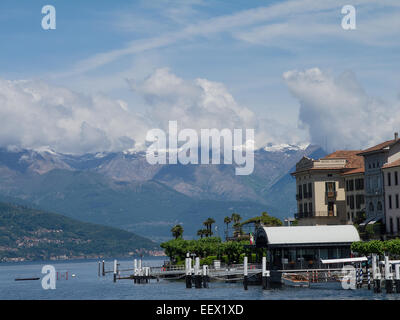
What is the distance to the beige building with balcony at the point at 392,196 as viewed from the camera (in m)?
131

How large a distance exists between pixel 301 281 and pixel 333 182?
48.6m

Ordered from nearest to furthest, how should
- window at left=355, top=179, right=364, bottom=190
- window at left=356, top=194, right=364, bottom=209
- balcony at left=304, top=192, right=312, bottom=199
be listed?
1. window at left=356, top=194, right=364, bottom=209
2. window at left=355, top=179, right=364, bottom=190
3. balcony at left=304, top=192, right=312, bottom=199

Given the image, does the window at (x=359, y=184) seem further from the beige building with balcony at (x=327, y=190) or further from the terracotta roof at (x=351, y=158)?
the terracotta roof at (x=351, y=158)

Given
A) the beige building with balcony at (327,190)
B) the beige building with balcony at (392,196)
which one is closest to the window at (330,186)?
the beige building with balcony at (327,190)

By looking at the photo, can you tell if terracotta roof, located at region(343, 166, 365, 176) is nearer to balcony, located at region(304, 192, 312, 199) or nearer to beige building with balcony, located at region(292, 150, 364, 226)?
beige building with balcony, located at region(292, 150, 364, 226)

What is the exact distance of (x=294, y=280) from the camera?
4560 inches

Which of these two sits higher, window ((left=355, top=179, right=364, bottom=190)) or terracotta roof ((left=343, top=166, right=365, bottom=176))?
terracotta roof ((left=343, top=166, right=365, bottom=176))

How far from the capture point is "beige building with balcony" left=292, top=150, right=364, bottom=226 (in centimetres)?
15788

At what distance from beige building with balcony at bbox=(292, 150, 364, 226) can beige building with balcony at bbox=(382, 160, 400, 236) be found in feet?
64.6

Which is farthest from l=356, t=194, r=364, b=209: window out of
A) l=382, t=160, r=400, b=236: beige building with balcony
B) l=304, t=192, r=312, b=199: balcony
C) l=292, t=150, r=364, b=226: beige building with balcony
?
l=382, t=160, r=400, b=236: beige building with balcony

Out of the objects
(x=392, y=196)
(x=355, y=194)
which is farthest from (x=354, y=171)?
(x=392, y=196)

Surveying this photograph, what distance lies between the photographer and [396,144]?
456 ft

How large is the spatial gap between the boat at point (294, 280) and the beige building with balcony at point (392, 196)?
908 inches
